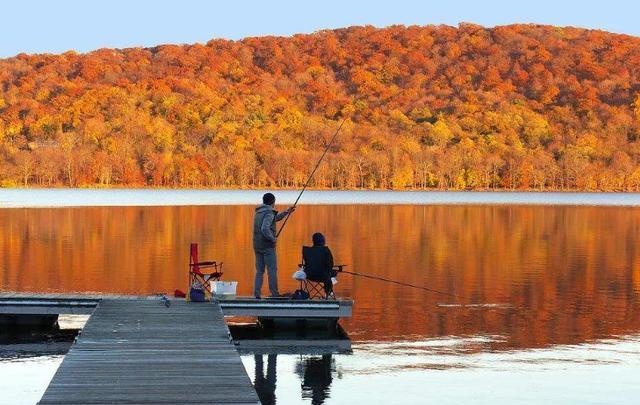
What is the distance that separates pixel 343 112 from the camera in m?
149

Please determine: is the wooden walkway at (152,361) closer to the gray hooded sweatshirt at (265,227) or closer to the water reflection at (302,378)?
the water reflection at (302,378)

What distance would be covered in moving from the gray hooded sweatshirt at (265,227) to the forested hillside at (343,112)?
114 metres

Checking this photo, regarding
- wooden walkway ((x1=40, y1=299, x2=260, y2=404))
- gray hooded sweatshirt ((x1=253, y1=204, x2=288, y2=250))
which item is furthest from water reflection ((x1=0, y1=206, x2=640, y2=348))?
wooden walkway ((x1=40, y1=299, x2=260, y2=404))

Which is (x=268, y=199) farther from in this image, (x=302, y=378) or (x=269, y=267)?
(x=302, y=378)

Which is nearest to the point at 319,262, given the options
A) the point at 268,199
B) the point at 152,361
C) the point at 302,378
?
the point at 268,199

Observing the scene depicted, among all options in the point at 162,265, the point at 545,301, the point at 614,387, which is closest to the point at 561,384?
the point at 614,387

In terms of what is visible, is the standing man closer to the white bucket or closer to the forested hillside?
the white bucket

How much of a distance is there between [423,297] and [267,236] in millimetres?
5827

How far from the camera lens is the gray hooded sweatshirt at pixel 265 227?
52.5 feet

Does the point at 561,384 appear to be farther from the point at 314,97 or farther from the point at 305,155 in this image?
the point at 314,97

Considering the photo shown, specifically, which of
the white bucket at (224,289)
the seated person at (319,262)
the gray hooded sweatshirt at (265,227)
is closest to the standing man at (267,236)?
the gray hooded sweatshirt at (265,227)

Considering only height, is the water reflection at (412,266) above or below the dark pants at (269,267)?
below

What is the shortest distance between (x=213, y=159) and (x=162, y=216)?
81.0m

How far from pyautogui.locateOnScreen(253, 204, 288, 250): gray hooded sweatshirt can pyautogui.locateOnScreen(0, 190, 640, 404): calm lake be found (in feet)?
5.60
